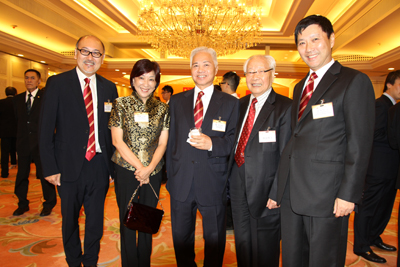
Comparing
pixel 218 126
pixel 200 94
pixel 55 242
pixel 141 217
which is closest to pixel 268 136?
pixel 218 126

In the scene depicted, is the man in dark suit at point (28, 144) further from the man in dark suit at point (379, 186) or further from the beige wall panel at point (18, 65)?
the beige wall panel at point (18, 65)

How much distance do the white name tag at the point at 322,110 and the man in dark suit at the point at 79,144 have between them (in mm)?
1629

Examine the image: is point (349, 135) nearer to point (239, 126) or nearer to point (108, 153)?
point (239, 126)

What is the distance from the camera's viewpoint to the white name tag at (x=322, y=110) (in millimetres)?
1480

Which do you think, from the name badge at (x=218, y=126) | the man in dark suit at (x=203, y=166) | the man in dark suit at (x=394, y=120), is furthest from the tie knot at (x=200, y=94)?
the man in dark suit at (x=394, y=120)

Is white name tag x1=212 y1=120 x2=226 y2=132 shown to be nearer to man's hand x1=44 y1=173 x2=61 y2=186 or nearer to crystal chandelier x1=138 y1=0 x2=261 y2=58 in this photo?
man's hand x1=44 y1=173 x2=61 y2=186

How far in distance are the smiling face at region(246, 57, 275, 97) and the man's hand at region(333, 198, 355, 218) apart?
0.96 metres

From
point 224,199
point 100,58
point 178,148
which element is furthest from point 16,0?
point 224,199

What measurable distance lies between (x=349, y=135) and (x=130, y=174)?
1526mm

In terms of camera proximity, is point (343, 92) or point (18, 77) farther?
point (18, 77)

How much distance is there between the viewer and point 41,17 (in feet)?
22.5

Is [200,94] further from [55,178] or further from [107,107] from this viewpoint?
[55,178]

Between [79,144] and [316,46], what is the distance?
1890 mm

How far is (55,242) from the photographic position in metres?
2.83
